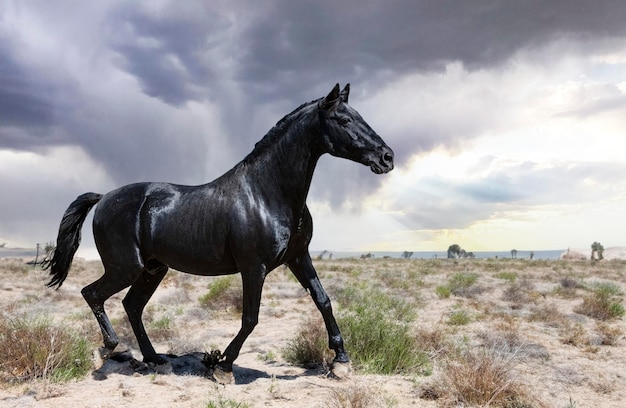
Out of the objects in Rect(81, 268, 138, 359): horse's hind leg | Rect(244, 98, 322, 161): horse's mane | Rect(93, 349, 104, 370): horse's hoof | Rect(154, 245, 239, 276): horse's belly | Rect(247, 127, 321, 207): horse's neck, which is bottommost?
Rect(93, 349, 104, 370): horse's hoof

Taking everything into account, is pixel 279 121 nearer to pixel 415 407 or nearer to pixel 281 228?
pixel 281 228

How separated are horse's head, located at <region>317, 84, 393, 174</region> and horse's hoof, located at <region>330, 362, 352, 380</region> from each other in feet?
7.37

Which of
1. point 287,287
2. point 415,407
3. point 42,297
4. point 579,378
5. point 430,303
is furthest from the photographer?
point 287,287

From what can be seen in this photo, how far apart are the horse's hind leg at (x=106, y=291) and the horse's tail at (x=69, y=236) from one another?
0.67 m

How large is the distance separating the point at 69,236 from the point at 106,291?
1.05 m

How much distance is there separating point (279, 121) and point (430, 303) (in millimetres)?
9932

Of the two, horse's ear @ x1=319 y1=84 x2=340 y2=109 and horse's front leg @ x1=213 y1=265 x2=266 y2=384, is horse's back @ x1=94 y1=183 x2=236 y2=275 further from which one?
horse's ear @ x1=319 y1=84 x2=340 y2=109

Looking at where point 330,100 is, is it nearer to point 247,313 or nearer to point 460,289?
point 247,313

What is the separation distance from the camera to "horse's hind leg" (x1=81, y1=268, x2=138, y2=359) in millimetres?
5668

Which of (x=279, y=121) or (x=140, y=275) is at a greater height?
(x=279, y=121)

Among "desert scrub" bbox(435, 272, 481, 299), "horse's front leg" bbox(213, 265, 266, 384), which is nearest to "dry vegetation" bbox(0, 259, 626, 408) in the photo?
"horse's front leg" bbox(213, 265, 266, 384)

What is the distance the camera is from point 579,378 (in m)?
6.57

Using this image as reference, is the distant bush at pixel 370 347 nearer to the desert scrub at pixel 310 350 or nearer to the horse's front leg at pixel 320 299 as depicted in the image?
the desert scrub at pixel 310 350

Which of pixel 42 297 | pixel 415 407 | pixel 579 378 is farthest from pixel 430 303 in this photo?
pixel 42 297
